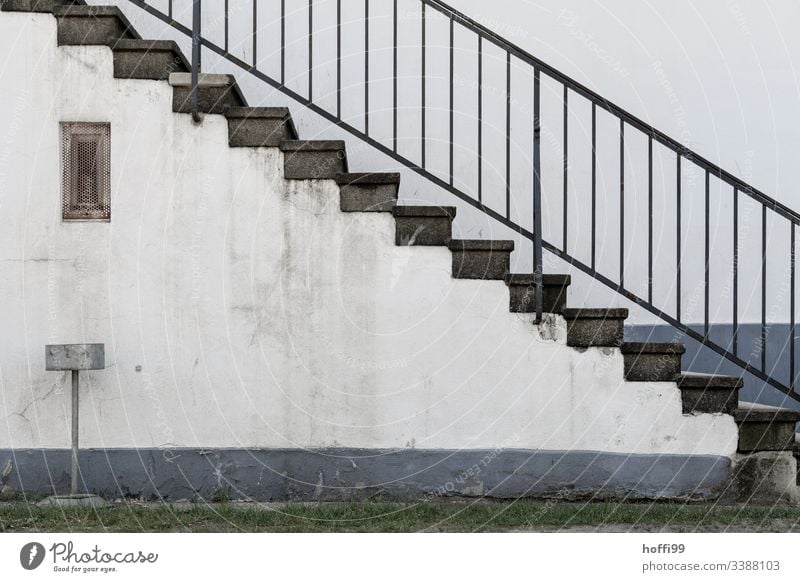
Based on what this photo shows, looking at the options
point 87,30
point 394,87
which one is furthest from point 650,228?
point 87,30

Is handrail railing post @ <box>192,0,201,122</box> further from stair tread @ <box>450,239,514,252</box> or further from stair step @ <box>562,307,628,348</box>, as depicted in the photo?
stair step @ <box>562,307,628,348</box>

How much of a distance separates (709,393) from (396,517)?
232cm

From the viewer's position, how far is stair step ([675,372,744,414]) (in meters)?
7.93

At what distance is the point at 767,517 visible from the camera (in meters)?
7.55

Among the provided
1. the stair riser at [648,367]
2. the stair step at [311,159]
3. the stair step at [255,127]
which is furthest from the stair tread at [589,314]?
the stair step at [255,127]

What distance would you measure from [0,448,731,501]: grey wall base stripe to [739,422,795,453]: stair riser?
363 millimetres

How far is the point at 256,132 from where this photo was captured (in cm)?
807

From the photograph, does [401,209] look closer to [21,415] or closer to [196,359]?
[196,359]

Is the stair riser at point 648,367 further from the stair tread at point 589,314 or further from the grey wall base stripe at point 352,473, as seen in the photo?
the grey wall base stripe at point 352,473

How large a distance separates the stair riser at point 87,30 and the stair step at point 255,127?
3.33 feet

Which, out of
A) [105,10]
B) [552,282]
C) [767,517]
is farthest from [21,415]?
[767,517]

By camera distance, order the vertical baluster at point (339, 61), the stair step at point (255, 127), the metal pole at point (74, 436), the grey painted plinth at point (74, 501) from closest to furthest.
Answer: the grey painted plinth at point (74, 501)
the metal pole at point (74, 436)
the stair step at point (255, 127)
the vertical baluster at point (339, 61)

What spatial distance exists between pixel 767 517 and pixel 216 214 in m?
4.22

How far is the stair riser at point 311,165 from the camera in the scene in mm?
8008
